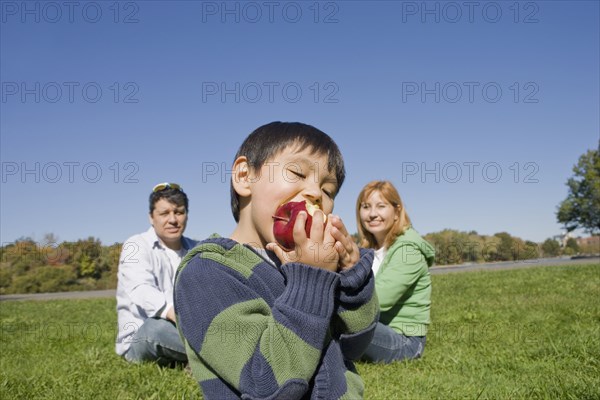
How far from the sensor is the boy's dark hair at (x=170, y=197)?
5.47m

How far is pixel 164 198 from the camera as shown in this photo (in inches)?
215

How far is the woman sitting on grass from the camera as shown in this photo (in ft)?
15.4

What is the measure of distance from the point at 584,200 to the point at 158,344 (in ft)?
193

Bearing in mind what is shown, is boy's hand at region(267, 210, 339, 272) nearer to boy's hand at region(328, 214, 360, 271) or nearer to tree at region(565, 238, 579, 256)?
boy's hand at region(328, 214, 360, 271)

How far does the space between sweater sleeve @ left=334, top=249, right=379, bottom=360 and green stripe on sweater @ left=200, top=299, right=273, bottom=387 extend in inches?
10.2

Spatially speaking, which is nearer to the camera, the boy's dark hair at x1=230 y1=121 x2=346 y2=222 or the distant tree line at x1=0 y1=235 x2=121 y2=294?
the boy's dark hair at x1=230 y1=121 x2=346 y2=222

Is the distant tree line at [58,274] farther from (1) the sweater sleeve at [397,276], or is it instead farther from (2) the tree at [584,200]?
(2) the tree at [584,200]

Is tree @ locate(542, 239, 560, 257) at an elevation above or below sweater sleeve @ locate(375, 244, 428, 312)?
below

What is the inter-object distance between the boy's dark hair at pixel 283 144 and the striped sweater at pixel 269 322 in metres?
0.31

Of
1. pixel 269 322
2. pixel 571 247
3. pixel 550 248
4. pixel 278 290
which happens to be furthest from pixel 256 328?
pixel 571 247

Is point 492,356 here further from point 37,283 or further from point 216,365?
point 37,283

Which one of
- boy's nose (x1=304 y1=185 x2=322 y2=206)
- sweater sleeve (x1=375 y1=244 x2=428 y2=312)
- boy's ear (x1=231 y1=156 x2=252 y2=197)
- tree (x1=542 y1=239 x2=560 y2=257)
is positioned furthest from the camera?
tree (x1=542 y1=239 x2=560 y2=257)

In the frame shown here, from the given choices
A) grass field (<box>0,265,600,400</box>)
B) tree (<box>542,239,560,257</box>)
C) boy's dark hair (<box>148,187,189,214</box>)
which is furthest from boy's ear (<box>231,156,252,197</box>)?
tree (<box>542,239,560,257</box>)

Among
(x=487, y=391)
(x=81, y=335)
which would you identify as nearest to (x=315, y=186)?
(x=487, y=391)
